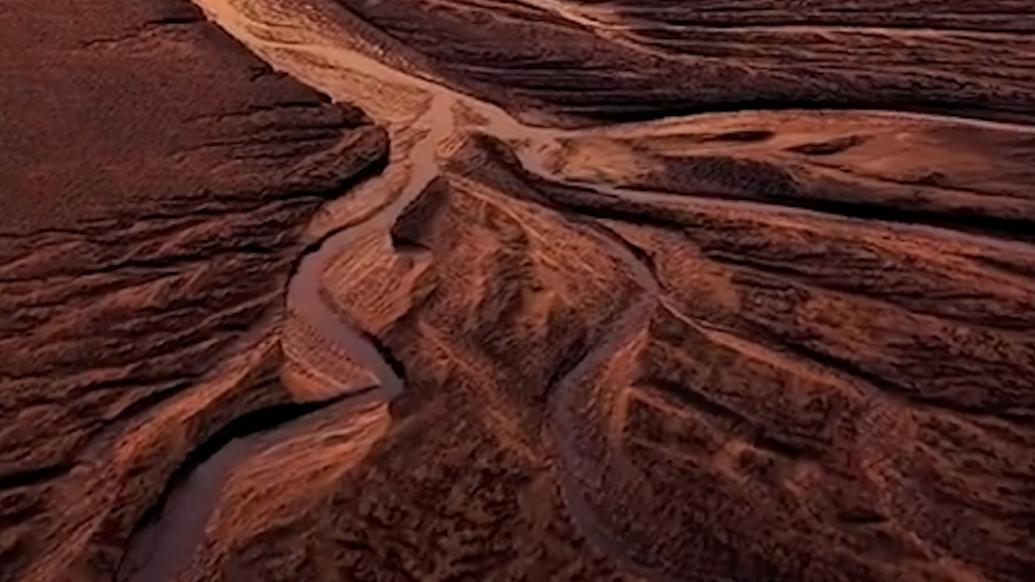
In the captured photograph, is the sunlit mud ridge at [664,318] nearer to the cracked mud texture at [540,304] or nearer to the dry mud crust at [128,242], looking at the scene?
the cracked mud texture at [540,304]

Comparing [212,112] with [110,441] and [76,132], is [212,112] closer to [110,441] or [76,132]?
[76,132]

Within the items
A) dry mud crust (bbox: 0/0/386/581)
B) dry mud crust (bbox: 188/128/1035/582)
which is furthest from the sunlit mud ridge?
dry mud crust (bbox: 0/0/386/581)

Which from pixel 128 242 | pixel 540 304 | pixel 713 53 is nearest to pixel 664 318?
pixel 540 304

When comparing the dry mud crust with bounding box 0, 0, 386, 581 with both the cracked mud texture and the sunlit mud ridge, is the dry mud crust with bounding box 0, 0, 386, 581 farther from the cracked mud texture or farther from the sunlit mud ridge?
the sunlit mud ridge

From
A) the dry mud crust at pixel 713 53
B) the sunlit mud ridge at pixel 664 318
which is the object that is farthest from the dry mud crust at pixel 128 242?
the dry mud crust at pixel 713 53

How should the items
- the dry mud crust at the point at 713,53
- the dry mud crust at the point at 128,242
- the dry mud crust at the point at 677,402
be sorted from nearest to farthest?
the dry mud crust at the point at 677,402 < the dry mud crust at the point at 128,242 < the dry mud crust at the point at 713,53

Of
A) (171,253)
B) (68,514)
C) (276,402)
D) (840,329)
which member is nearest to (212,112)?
(171,253)

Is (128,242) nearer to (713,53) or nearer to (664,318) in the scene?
(664,318)
